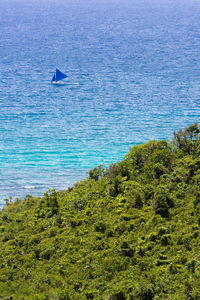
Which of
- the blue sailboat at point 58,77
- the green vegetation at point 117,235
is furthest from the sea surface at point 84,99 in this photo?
the green vegetation at point 117,235

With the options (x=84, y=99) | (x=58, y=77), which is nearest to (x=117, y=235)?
(x=84, y=99)

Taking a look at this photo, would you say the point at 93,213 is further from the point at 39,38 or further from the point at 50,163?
the point at 39,38

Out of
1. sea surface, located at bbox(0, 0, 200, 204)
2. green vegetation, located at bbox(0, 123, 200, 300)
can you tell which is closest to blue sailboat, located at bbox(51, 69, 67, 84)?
sea surface, located at bbox(0, 0, 200, 204)

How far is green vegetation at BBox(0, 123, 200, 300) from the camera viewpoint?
67.8ft

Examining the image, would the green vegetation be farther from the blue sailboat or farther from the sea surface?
the blue sailboat

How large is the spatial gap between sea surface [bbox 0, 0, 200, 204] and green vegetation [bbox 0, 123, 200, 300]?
1088 centimetres

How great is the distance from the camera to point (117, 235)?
26375 mm

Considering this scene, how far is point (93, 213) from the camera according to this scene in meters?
30.5

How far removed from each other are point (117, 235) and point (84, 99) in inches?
1958

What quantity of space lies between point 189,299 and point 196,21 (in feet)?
547

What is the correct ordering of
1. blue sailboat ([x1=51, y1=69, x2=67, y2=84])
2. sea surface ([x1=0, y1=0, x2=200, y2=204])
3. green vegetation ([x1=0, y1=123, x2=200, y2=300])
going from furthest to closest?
blue sailboat ([x1=51, y1=69, x2=67, y2=84])
sea surface ([x1=0, y1=0, x2=200, y2=204])
green vegetation ([x1=0, y1=123, x2=200, y2=300])

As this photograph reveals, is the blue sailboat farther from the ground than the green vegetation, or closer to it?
farther from the ground

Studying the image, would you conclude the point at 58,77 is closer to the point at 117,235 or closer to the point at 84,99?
the point at 84,99

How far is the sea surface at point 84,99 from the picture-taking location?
5069 cm
